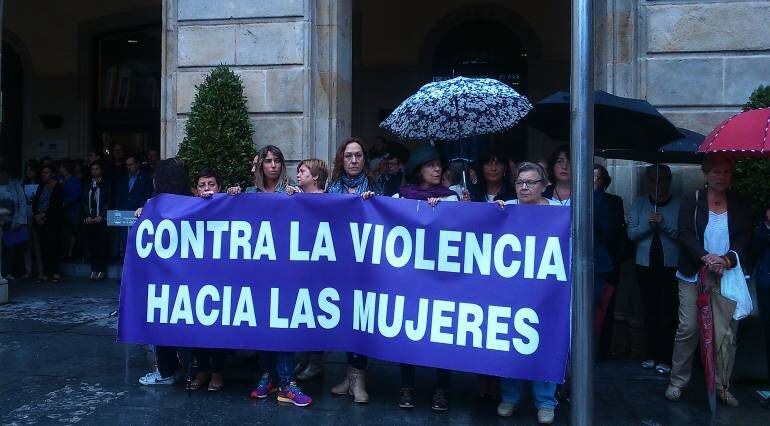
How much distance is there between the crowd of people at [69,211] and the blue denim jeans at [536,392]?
25.0ft

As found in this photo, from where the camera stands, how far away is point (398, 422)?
5.55 meters

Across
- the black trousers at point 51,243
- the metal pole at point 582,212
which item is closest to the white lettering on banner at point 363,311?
the metal pole at point 582,212

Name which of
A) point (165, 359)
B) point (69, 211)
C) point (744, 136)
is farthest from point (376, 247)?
point (69, 211)

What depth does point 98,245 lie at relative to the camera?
12219 mm

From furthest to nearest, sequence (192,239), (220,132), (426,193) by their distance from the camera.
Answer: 1. (220,132)
2. (192,239)
3. (426,193)

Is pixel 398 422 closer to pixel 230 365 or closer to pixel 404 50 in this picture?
pixel 230 365

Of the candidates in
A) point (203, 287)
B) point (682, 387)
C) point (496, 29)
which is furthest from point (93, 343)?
point (496, 29)

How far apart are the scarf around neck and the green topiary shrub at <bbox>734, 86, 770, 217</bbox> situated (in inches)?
105

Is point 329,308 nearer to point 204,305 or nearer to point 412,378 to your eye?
point 412,378

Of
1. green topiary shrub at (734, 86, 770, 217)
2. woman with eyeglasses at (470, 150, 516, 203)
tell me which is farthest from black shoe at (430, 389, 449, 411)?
green topiary shrub at (734, 86, 770, 217)

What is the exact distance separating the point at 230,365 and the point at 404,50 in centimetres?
794

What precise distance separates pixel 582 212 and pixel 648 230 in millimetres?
3414

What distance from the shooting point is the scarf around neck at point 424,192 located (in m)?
5.89

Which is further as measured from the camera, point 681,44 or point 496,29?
point 496,29
